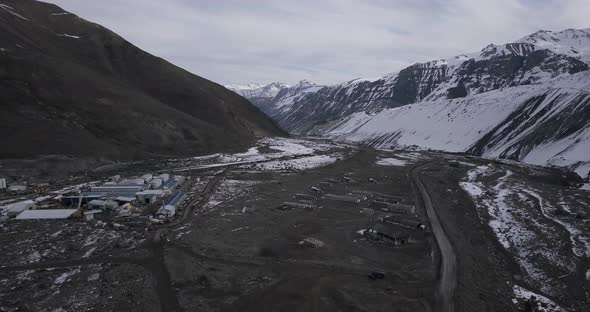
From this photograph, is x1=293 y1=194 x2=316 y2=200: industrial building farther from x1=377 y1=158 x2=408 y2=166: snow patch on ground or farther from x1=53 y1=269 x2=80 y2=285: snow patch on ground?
x1=377 y1=158 x2=408 y2=166: snow patch on ground

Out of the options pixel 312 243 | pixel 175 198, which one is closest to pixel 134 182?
pixel 175 198

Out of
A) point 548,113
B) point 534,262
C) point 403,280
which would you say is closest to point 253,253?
point 403,280

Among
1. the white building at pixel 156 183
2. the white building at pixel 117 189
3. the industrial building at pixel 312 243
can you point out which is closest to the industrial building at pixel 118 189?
the white building at pixel 117 189

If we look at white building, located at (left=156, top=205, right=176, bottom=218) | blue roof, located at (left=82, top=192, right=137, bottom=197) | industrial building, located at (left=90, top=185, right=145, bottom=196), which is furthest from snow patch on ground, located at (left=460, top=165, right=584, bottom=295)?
industrial building, located at (left=90, top=185, right=145, bottom=196)

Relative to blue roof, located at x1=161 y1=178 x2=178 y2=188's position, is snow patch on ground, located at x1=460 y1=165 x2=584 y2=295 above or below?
above

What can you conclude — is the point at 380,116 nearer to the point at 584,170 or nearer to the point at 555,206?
the point at 584,170
